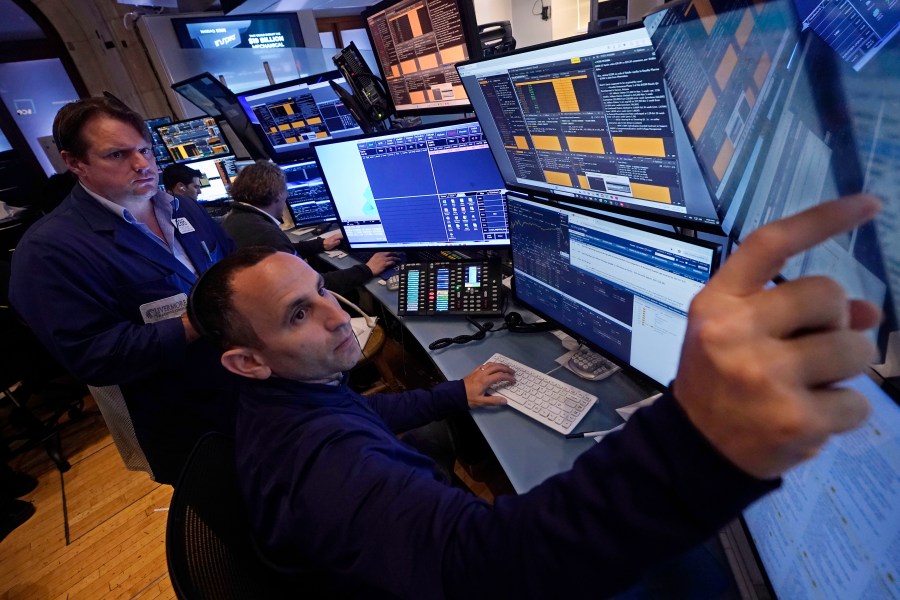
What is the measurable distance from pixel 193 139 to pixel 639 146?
12.4 feet

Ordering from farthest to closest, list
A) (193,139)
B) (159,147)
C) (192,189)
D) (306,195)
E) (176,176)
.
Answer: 1. (159,147)
2. (193,139)
3. (192,189)
4. (176,176)
5. (306,195)

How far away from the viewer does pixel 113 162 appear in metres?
1.37

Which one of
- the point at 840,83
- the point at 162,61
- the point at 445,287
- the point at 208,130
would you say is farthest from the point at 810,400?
the point at 162,61

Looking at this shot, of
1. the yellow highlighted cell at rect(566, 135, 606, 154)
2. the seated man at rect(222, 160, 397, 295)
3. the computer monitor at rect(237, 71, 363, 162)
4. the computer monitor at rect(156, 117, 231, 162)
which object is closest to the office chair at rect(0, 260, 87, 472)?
the seated man at rect(222, 160, 397, 295)

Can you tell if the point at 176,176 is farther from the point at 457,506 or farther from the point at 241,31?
the point at 457,506

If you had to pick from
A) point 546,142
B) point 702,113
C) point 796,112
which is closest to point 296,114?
point 546,142

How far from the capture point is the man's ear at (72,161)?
1345 millimetres

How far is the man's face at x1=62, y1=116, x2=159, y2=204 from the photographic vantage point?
4.41 ft

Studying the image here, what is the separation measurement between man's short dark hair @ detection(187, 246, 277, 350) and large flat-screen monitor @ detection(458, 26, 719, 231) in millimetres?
723

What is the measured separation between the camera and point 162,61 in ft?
15.6

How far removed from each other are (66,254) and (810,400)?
5.53ft

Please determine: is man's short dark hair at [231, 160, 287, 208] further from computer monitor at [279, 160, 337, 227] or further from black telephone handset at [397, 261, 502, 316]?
black telephone handset at [397, 261, 502, 316]

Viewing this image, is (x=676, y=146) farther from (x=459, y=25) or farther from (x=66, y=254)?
(x=66, y=254)

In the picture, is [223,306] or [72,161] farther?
[72,161]
